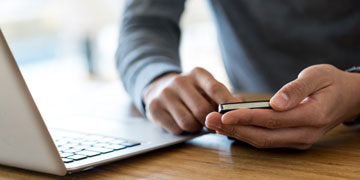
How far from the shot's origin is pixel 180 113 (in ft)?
2.20

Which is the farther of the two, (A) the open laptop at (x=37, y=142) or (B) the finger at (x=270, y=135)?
(B) the finger at (x=270, y=135)

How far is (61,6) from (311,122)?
14.8 ft

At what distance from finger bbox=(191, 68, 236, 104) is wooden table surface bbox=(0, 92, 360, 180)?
0.08m

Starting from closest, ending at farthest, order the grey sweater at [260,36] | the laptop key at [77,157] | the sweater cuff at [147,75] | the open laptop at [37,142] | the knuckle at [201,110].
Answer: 1. the open laptop at [37,142]
2. the laptop key at [77,157]
3. the knuckle at [201,110]
4. the sweater cuff at [147,75]
5. the grey sweater at [260,36]

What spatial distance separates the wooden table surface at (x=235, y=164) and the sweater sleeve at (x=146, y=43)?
0.26m

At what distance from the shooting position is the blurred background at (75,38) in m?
4.29

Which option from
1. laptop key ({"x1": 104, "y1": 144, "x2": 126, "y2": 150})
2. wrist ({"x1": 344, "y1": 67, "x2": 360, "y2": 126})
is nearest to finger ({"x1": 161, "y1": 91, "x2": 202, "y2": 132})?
laptop key ({"x1": 104, "y1": 144, "x2": 126, "y2": 150})

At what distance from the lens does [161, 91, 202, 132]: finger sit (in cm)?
67

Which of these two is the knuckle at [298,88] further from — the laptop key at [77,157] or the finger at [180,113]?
the laptop key at [77,157]

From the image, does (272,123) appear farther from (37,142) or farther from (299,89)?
(37,142)

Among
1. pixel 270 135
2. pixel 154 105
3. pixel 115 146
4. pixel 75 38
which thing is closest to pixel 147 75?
pixel 154 105

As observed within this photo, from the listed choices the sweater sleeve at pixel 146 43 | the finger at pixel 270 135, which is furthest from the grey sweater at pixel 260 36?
the finger at pixel 270 135

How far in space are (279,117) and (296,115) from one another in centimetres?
2

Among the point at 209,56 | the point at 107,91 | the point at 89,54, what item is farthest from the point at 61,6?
the point at 107,91
